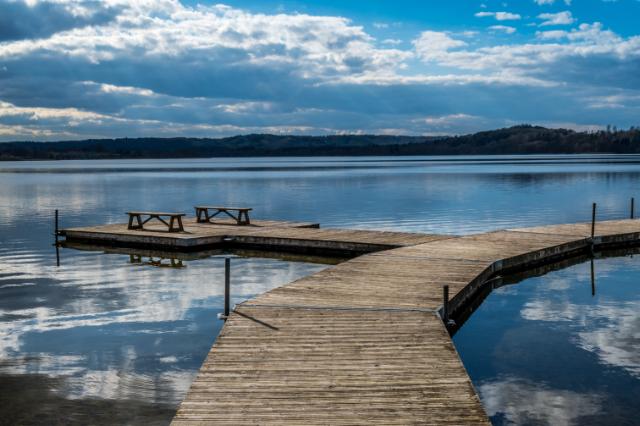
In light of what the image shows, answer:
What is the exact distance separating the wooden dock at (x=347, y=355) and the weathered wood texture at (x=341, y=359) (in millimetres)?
13

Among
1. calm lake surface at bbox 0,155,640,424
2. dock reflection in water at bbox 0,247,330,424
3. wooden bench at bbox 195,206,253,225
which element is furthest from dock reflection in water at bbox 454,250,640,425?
wooden bench at bbox 195,206,253,225

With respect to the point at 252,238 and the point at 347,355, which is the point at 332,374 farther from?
the point at 252,238

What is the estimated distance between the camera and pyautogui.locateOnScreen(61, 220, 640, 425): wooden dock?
6.88 meters

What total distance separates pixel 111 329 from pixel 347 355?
6939 millimetres

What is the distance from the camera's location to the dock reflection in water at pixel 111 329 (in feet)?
31.2

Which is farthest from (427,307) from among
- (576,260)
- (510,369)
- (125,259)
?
(125,259)

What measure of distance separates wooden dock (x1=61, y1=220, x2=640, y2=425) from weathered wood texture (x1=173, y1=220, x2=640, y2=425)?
0.04 ft

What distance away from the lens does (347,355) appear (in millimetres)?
8695

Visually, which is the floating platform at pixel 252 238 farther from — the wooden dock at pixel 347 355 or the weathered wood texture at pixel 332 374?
the weathered wood texture at pixel 332 374

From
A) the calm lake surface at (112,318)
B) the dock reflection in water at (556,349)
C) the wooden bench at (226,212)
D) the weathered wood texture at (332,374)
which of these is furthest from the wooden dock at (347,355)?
the wooden bench at (226,212)

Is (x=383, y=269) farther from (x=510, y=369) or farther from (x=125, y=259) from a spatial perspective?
(x=125, y=259)

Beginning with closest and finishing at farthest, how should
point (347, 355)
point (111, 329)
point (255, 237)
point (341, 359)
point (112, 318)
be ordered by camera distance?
1. point (341, 359)
2. point (347, 355)
3. point (111, 329)
4. point (112, 318)
5. point (255, 237)

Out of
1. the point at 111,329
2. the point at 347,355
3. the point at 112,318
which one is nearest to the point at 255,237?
the point at 112,318

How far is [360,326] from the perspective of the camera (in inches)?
400
